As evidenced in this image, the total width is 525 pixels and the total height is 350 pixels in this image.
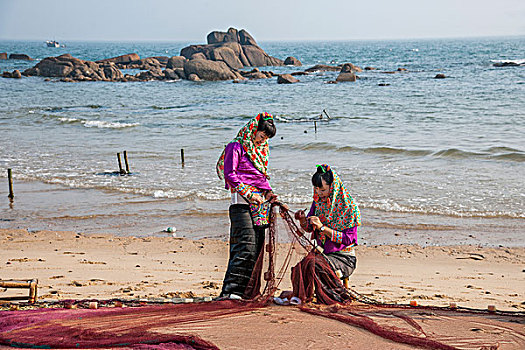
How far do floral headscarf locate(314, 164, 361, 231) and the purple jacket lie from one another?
60 cm

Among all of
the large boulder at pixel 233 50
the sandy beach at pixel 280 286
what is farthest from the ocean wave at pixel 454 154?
the large boulder at pixel 233 50

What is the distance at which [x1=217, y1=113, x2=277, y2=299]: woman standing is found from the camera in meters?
5.30

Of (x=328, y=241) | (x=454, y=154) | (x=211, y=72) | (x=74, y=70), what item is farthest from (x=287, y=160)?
(x=74, y=70)

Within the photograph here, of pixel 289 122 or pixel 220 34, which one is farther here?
pixel 220 34

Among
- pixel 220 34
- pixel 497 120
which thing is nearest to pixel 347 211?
pixel 497 120

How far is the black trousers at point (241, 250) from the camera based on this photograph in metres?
5.36

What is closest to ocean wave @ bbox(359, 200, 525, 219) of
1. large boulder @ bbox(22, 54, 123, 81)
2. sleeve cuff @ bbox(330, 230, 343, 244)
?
sleeve cuff @ bbox(330, 230, 343, 244)

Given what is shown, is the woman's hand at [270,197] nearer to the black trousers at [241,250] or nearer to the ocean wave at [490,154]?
the black trousers at [241,250]

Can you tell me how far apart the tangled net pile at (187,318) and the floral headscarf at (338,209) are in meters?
0.30

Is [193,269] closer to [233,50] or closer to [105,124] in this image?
[105,124]

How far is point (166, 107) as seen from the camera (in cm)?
3450

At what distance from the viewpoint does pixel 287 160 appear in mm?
17312

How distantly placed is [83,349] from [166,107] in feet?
103

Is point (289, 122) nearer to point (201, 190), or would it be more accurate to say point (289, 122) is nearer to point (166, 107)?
point (166, 107)
